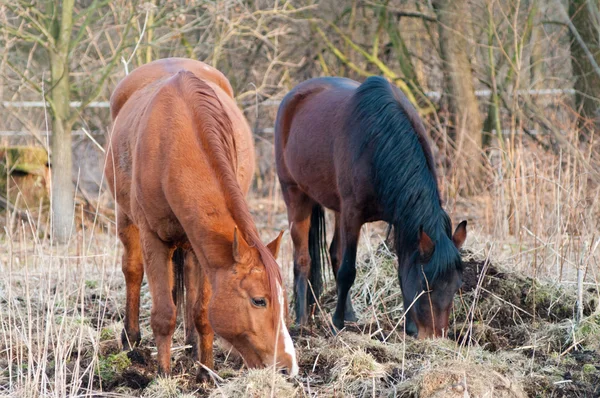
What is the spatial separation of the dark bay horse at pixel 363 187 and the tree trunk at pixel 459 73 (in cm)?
535

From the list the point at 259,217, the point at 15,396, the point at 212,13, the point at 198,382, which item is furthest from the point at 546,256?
the point at 259,217

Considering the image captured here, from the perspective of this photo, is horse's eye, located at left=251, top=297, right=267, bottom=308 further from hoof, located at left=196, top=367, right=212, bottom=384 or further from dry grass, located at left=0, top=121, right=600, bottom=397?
hoof, located at left=196, top=367, right=212, bottom=384

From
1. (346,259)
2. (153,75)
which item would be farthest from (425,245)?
(153,75)

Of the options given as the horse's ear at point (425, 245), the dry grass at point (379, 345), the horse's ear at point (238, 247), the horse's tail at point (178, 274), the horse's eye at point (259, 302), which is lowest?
the dry grass at point (379, 345)

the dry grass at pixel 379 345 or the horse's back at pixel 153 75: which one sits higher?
the horse's back at pixel 153 75

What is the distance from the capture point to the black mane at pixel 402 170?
4480mm

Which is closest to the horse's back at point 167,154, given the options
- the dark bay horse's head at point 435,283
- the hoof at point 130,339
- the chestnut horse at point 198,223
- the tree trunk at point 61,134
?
the chestnut horse at point 198,223

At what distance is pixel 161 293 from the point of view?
151 inches

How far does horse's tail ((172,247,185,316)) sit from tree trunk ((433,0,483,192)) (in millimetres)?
7310

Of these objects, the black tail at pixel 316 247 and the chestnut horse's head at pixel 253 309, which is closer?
the chestnut horse's head at pixel 253 309

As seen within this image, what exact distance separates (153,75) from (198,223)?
2018 mm

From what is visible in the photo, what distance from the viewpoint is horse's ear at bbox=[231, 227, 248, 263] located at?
10.5ft

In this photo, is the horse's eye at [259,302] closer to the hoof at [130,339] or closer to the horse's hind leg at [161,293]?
the horse's hind leg at [161,293]

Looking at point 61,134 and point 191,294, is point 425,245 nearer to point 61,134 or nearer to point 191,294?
point 191,294
